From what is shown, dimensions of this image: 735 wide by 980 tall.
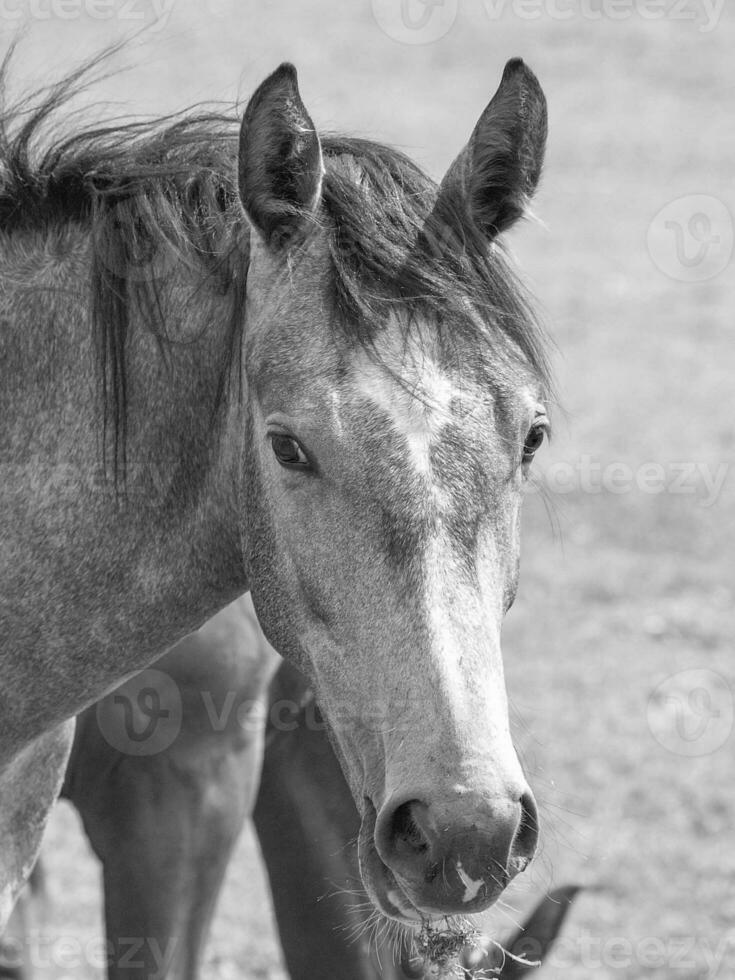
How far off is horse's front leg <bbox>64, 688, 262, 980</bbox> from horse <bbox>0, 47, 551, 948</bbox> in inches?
29.0

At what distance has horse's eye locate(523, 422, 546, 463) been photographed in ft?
7.45

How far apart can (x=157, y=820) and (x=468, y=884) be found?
165 centimetres

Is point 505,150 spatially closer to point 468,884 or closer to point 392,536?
point 392,536

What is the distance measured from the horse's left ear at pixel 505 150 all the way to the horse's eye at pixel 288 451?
23.5 inches

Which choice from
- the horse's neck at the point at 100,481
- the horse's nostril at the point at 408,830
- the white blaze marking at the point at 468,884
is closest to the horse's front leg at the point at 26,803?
the horse's neck at the point at 100,481

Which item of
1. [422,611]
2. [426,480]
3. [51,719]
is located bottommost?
[51,719]

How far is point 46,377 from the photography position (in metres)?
2.40

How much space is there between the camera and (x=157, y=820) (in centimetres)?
338

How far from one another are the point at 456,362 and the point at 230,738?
1.60 metres

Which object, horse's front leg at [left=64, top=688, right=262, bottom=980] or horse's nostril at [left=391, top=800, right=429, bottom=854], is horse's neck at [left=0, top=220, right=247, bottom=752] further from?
horse's front leg at [left=64, top=688, right=262, bottom=980]

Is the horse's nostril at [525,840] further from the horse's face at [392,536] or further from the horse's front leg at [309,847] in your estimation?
the horse's front leg at [309,847]

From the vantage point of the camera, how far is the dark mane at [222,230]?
2246 mm

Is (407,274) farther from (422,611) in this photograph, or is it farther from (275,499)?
(422,611)

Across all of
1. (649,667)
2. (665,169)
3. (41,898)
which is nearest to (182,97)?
(665,169)
